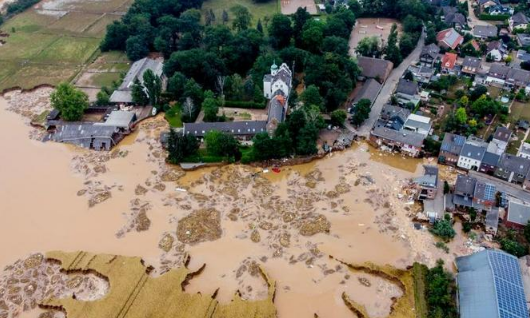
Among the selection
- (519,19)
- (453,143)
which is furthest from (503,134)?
(519,19)

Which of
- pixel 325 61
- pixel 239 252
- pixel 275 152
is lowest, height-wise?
pixel 239 252

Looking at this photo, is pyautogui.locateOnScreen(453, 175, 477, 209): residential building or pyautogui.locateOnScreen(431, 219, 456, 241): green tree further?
pyautogui.locateOnScreen(453, 175, 477, 209): residential building

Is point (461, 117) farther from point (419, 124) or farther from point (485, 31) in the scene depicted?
point (485, 31)

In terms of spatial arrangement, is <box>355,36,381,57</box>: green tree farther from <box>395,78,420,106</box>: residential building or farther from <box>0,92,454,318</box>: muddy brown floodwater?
<box>0,92,454,318</box>: muddy brown floodwater

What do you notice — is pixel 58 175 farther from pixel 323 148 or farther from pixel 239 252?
pixel 323 148

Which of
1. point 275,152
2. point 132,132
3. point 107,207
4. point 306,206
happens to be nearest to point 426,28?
point 275,152

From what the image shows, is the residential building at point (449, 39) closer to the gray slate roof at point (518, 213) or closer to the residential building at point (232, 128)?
the gray slate roof at point (518, 213)

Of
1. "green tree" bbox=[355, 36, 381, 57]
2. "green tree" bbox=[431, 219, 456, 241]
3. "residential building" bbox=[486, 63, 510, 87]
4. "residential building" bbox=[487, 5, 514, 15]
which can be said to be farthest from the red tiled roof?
"green tree" bbox=[431, 219, 456, 241]
